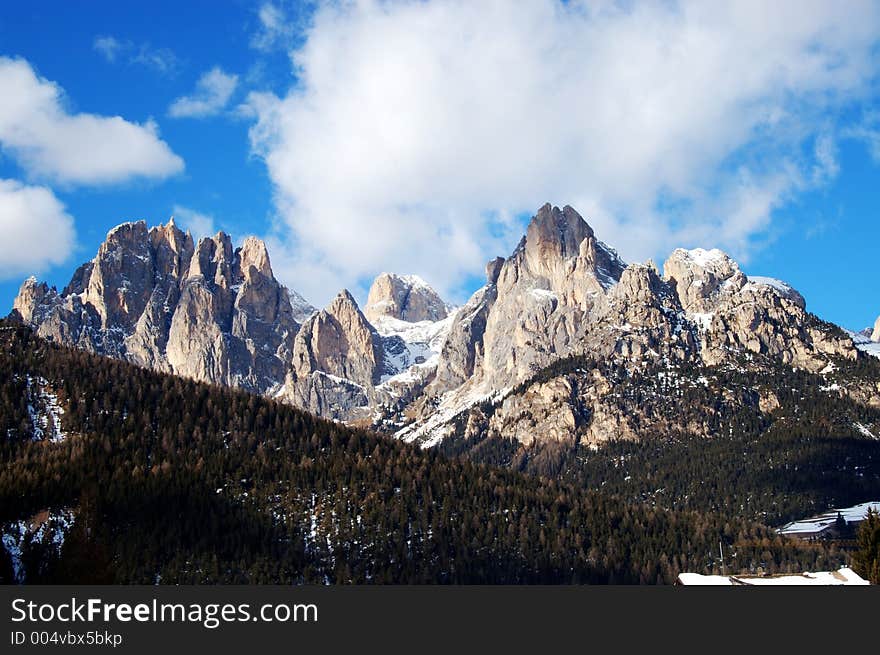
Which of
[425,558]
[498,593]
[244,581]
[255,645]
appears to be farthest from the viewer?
[425,558]

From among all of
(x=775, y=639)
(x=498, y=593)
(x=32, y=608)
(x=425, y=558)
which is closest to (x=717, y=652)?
(x=775, y=639)

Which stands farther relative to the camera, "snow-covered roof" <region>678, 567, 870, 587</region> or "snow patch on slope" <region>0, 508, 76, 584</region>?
"snow patch on slope" <region>0, 508, 76, 584</region>

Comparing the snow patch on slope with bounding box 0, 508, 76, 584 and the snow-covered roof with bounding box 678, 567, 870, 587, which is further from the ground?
the snow patch on slope with bounding box 0, 508, 76, 584

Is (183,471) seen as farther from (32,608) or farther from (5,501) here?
(32,608)

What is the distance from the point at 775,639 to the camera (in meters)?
57.8

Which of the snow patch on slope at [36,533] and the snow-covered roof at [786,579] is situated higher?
the snow patch on slope at [36,533]

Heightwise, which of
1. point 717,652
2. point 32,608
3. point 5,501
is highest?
point 5,501

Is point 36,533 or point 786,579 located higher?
point 36,533

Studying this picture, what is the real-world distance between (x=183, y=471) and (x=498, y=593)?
149 meters

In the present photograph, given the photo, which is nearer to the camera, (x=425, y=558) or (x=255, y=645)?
(x=255, y=645)

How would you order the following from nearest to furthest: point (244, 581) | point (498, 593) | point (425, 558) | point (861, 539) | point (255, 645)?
point (255, 645), point (498, 593), point (861, 539), point (244, 581), point (425, 558)

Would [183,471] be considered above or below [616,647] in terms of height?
above

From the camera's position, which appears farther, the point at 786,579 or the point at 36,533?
the point at 36,533

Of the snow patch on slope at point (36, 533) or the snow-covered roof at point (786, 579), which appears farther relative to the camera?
the snow patch on slope at point (36, 533)
